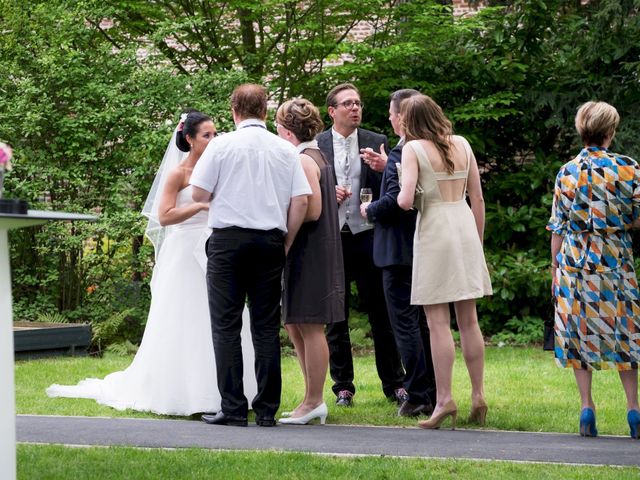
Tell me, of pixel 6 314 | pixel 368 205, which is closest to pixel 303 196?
pixel 368 205

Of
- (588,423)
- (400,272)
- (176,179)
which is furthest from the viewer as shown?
(176,179)

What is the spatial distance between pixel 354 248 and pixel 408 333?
38.6 inches

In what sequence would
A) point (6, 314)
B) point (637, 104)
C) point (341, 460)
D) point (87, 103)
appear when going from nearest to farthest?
point (6, 314) < point (341, 460) < point (87, 103) < point (637, 104)

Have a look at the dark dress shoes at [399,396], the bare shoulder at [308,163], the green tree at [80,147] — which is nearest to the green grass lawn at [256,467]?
the bare shoulder at [308,163]

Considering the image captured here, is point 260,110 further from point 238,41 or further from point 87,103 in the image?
point 238,41

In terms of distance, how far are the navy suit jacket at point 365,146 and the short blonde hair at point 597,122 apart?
1.90m

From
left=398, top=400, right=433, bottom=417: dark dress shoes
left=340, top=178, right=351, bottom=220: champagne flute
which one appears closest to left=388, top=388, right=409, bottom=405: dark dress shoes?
left=398, top=400, right=433, bottom=417: dark dress shoes

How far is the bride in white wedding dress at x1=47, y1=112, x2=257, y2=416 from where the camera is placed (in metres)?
7.85

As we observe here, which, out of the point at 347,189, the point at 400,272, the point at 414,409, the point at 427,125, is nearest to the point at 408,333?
the point at 400,272

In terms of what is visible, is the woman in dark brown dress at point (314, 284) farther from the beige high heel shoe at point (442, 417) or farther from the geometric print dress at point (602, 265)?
the geometric print dress at point (602, 265)

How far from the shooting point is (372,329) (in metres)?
8.44

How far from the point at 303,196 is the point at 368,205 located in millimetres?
533

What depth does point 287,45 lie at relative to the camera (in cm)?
1384

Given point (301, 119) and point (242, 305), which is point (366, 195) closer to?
point (301, 119)
